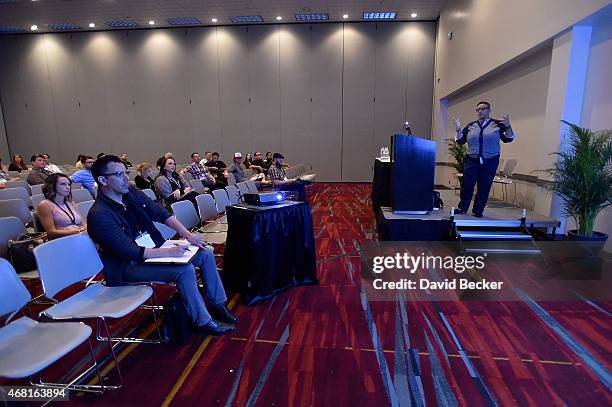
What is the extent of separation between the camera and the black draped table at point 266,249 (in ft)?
9.80

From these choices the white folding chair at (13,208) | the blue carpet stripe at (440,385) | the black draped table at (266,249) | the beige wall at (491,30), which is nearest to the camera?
the blue carpet stripe at (440,385)

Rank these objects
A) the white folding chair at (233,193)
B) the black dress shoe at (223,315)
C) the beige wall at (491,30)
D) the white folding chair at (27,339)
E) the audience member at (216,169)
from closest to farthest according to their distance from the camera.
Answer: the white folding chair at (27,339)
the black dress shoe at (223,315)
the beige wall at (491,30)
the white folding chair at (233,193)
the audience member at (216,169)

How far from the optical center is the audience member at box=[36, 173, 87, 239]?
3100 mm

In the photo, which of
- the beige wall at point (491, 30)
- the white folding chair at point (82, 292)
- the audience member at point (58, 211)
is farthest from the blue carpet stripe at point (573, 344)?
the audience member at point (58, 211)

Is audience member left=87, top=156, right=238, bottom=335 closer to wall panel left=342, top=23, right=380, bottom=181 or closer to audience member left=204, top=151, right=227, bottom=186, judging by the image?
audience member left=204, top=151, right=227, bottom=186

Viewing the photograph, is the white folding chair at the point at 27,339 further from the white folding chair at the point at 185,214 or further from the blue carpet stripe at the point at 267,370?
the white folding chair at the point at 185,214

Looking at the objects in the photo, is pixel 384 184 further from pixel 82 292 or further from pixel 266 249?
pixel 82 292

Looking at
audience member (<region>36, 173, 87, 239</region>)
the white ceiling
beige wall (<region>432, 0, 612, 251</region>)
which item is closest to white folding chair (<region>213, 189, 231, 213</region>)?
audience member (<region>36, 173, 87, 239</region>)

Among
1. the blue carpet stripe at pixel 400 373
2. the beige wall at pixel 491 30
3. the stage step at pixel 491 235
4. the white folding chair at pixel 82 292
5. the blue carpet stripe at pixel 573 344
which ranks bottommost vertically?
the blue carpet stripe at pixel 400 373

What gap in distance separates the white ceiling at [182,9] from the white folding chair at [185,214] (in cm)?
776

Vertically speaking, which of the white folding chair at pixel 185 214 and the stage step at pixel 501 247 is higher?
the white folding chair at pixel 185 214

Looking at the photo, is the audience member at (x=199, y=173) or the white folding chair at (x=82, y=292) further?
the audience member at (x=199, y=173)

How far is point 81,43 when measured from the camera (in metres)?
11.8

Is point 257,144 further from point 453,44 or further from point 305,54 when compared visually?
point 453,44
